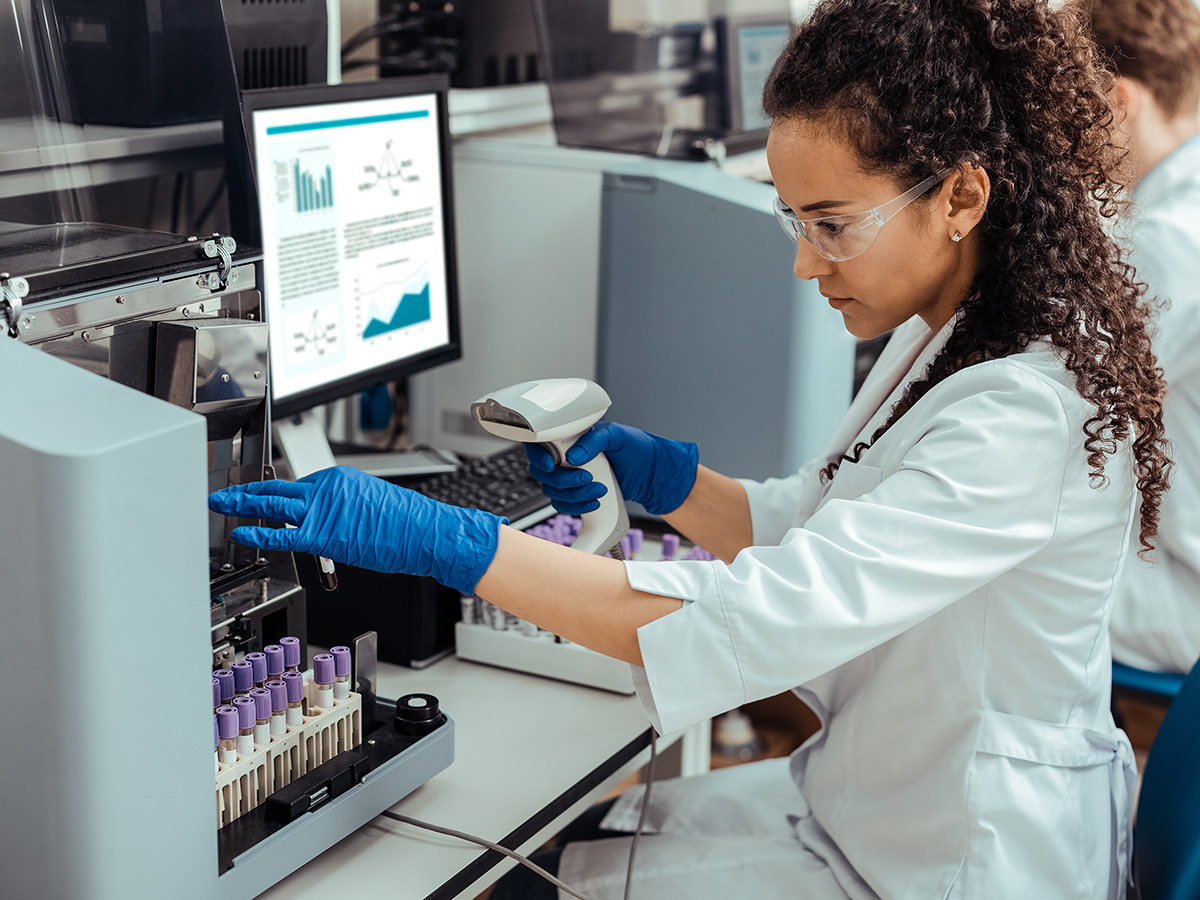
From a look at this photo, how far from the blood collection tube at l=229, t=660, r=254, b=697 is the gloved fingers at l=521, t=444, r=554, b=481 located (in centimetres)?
38

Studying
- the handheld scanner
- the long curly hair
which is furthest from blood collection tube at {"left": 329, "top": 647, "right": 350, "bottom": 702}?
the long curly hair

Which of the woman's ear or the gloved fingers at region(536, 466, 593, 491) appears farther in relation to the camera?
the gloved fingers at region(536, 466, 593, 491)

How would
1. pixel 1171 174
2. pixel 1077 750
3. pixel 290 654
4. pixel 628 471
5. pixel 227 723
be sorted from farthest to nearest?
1. pixel 1171 174
2. pixel 628 471
3. pixel 1077 750
4. pixel 290 654
5. pixel 227 723

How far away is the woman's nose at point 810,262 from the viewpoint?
3.50ft

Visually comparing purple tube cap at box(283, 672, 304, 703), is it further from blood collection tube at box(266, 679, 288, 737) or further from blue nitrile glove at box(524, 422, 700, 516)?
blue nitrile glove at box(524, 422, 700, 516)

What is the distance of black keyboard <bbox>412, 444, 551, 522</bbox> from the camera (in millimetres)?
1426

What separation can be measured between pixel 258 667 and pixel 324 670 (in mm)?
58

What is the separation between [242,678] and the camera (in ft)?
3.00

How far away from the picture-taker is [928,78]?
96 centimetres

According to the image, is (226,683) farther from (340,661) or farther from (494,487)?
(494,487)

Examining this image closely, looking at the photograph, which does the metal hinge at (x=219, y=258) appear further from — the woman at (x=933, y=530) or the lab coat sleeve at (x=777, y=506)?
the lab coat sleeve at (x=777, y=506)

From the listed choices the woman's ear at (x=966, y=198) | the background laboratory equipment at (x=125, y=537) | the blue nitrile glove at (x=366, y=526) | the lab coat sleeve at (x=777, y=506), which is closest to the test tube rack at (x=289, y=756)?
the background laboratory equipment at (x=125, y=537)

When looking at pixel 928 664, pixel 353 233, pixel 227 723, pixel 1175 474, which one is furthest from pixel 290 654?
pixel 1175 474

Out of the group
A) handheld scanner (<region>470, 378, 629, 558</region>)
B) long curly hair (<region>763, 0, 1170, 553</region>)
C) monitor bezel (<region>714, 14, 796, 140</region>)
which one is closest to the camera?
long curly hair (<region>763, 0, 1170, 553</region>)
